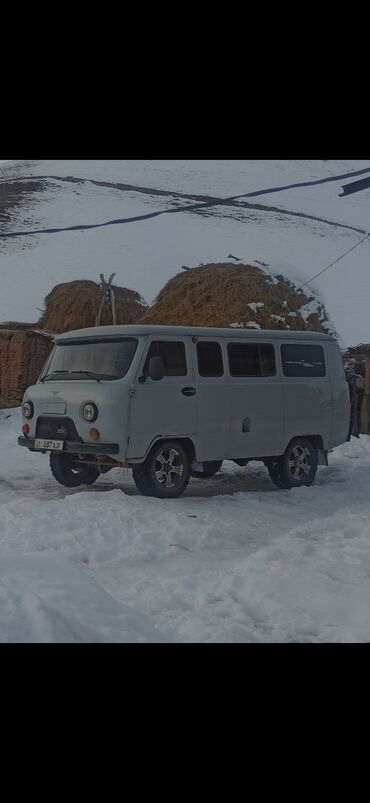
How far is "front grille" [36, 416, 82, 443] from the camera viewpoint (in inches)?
323

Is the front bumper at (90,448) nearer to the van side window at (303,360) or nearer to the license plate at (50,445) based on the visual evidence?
the license plate at (50,445)

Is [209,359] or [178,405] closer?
[178,405]

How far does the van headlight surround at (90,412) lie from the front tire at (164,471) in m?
0.60

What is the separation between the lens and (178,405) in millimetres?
8305

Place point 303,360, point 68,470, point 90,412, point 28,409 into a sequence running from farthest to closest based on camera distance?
point 303,360
point 68,470
point 28,409
point 90,412

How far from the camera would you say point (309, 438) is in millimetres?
9719

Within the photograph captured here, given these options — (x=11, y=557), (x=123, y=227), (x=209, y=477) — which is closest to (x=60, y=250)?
(x=123, y=227)

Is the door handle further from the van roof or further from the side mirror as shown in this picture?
the van roof

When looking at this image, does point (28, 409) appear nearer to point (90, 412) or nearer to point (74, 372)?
point (74, 372)

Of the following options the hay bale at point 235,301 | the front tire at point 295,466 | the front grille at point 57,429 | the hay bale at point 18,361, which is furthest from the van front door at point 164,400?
the hay bale at point 18,361

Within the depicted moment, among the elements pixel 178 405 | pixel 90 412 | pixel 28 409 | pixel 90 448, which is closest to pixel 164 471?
pixel 178 405

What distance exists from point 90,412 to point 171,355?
3.36ft

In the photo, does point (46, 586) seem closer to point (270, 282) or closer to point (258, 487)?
point (258, 487)

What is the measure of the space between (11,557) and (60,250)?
957cm
